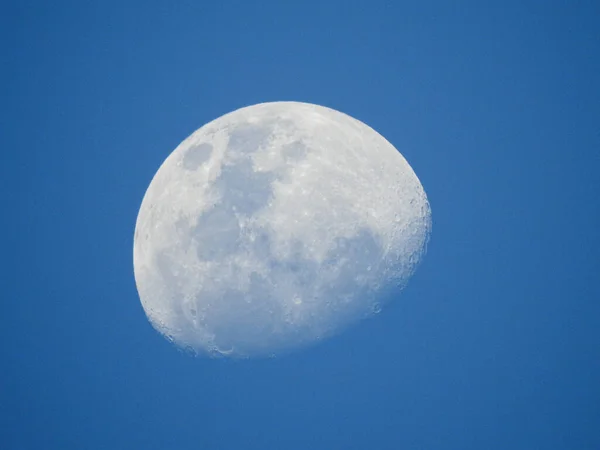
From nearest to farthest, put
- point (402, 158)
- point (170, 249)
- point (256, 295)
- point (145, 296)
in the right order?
point (256, 295)
point (170, 249)
point (145, 296)
point (402, 158)

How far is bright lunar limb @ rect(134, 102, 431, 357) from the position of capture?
5.05 meters

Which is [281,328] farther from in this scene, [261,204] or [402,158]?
Result: [402,158]

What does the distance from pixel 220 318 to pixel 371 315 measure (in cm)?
149

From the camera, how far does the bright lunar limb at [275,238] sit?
505 centimetres

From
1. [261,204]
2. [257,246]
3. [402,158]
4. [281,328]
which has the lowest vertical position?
[281,328]

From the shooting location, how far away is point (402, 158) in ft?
20.8

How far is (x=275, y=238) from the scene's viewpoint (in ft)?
16.6

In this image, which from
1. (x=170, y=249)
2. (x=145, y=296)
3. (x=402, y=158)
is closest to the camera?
(x=170, y=249)

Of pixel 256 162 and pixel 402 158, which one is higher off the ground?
pixel 402 158

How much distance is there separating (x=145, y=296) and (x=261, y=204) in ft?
5.73

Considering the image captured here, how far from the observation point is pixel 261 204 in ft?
16.9

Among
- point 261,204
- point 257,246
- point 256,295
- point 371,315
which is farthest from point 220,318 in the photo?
point 371,315

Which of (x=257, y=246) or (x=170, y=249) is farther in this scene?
(x=170, y=249)

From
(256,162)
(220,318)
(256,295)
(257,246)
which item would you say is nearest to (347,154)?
(256,162)
